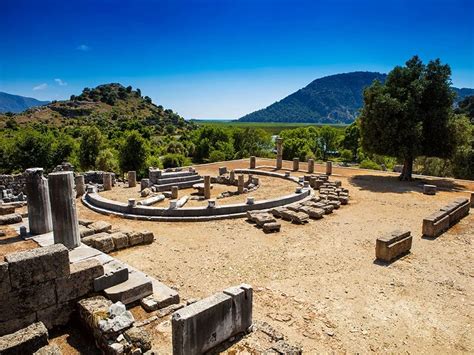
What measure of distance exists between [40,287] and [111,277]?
1424 millimetres

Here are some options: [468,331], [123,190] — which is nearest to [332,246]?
[468,331]

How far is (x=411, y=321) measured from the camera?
7.73m

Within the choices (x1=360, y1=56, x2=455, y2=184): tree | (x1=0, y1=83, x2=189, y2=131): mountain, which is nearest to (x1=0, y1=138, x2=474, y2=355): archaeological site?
(x1=360, y1=56, x2=455, y2=184): tree

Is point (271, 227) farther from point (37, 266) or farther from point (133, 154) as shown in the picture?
point (133, 154)

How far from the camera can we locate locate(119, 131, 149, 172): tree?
1289 inches

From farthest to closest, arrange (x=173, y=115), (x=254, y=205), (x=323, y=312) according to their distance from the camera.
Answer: (x=173, y=115), (x=254, y=205), (x=323, y=312)

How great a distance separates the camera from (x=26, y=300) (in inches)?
267

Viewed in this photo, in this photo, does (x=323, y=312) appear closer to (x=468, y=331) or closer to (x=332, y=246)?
(x=468, y=331)

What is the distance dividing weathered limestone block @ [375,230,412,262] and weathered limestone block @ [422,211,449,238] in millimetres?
2000

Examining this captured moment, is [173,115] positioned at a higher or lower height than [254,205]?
higher

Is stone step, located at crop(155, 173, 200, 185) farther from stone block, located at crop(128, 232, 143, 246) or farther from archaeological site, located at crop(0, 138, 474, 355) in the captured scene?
stone block, located at crop(128, 232, 143, 246)

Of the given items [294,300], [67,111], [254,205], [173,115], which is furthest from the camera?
[173,115]

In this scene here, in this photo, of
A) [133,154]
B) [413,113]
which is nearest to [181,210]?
[413,113]

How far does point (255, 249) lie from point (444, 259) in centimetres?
622
